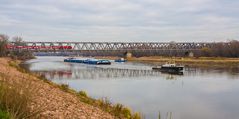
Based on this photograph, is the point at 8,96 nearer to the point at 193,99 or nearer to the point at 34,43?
the point at 193,99

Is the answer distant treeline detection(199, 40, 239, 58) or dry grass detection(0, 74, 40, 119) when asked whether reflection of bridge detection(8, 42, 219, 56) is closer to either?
distant treeline detection(199, 40, 239, 58)

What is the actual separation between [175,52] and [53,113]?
584 feet

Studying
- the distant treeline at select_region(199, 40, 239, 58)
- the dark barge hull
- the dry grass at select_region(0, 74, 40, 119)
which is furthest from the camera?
the distant treeline at select_region(199, 40, 239, 58)

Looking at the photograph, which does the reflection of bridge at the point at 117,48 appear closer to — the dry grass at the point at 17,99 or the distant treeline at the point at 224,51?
the distant treeline at the point at 224,51

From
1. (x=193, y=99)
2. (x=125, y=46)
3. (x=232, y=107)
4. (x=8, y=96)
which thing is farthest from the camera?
(x=125, y=46)

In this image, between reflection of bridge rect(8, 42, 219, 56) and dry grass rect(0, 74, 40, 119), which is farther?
reflection of bridge rect(8, 42, 219, 56)

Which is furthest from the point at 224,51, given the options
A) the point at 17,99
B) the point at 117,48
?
the point at 17,99

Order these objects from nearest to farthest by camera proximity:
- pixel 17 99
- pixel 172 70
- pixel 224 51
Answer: pixel 17 99, pixel 172 70, pixel 224 51

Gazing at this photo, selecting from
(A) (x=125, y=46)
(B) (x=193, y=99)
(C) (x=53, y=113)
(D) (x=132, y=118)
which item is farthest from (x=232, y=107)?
(A) (x=125, y=46)

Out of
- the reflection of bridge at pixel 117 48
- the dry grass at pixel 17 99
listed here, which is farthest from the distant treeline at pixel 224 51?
the dry grass at pixel 17 99

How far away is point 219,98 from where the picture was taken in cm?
3067

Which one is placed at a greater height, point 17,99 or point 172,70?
point 17,99

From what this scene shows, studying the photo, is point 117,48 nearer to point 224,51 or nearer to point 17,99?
point 224,51

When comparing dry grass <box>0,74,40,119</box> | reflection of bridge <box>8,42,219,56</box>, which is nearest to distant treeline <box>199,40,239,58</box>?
reflection of bridge <box>8,42,219,56</box>
